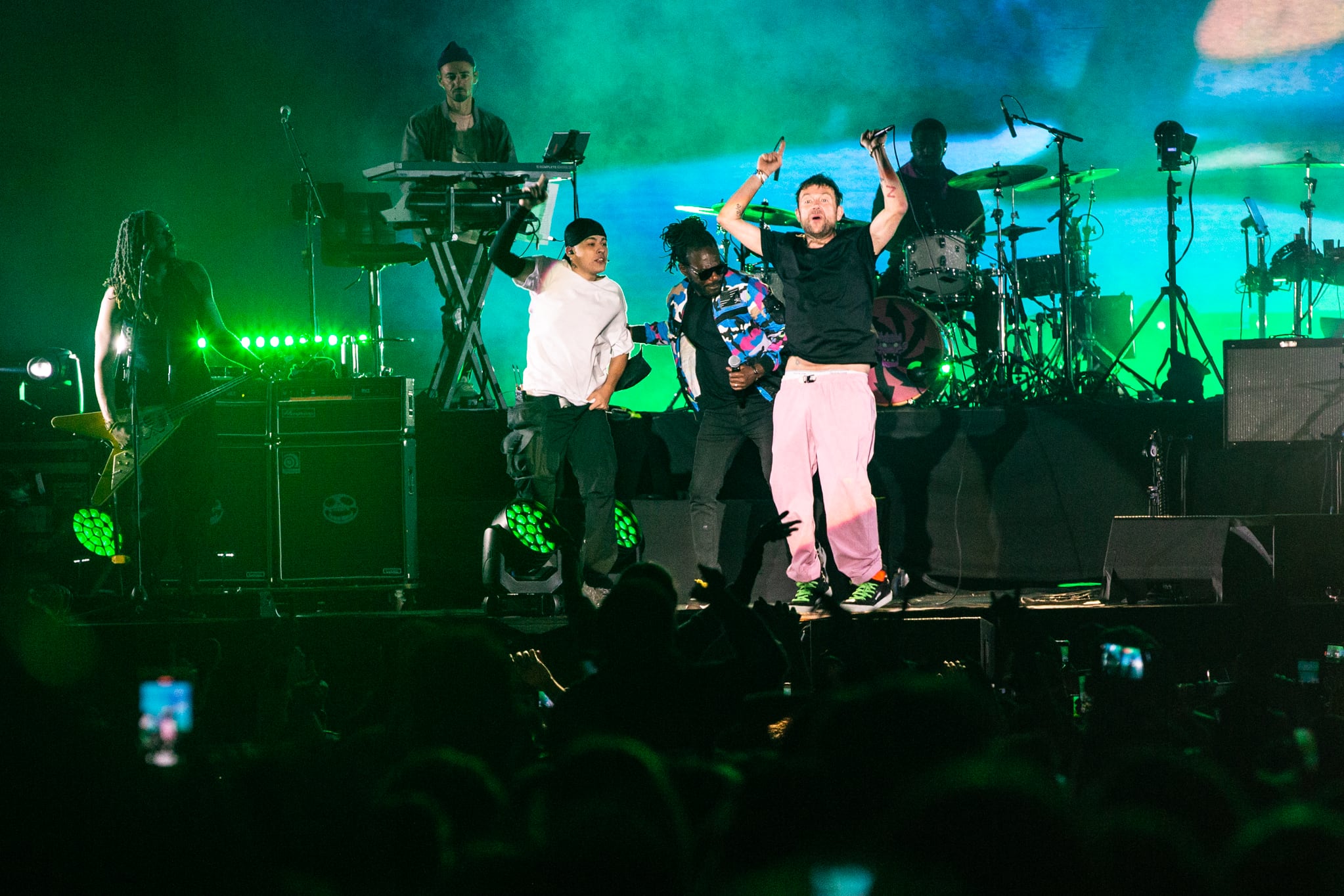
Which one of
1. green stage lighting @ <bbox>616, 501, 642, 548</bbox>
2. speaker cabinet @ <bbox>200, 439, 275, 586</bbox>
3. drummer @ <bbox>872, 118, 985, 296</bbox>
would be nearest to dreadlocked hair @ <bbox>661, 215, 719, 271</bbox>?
green stage lighting @ <bbox>616, 501, 642, 548</bbox>

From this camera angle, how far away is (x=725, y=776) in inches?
75.4

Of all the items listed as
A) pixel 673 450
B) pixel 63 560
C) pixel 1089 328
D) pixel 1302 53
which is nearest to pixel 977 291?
pixel 1089 328

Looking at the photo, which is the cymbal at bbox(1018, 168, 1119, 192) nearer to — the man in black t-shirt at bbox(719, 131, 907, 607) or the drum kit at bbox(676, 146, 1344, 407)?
the drum kit at bbox(676, 146, 1344, 407)

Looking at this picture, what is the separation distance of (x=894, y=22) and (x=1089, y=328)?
10.8ft

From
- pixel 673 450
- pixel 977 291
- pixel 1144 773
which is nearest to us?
pixel 1144 773

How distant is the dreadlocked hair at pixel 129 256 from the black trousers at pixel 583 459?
210 centimetres

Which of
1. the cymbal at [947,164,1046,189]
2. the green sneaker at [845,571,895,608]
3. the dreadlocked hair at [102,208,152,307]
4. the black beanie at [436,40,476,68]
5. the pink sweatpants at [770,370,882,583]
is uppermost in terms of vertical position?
the black beanie at [436,40,476,68]

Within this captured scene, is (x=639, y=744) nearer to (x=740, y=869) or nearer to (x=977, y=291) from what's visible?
(x=740, y=869)

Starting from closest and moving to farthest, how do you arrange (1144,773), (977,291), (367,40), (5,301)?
1. (1144,773)
2. (977,291)
3. (5,301)
4. (367,40)

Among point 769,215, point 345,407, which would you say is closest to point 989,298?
point 769,215

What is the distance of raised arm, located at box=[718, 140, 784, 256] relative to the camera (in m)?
5.41

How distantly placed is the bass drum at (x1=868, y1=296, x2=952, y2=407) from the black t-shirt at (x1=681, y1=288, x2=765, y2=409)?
2.14m

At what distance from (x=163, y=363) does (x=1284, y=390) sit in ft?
20.4

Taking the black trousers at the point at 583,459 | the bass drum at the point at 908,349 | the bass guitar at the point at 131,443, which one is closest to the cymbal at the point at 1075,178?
the bass drum at the point at 908,349
